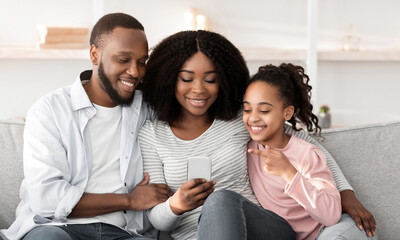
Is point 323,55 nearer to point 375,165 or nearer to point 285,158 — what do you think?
point 375,165

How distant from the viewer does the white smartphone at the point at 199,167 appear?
1.75 metres

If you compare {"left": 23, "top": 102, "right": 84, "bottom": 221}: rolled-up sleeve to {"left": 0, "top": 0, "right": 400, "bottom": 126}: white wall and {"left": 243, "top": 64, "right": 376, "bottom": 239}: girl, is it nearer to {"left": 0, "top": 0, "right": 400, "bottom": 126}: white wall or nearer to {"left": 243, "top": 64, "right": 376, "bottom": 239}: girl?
{"left": 243, "top": 64, "right": 376, "bottom": 239}: girl

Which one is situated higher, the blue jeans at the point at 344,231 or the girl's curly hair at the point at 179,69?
the girl's curly hair at the point at 179,69

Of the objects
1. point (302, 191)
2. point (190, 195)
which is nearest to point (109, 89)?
point (190, 195)

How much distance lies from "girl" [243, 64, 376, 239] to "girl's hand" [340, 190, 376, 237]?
0.02 m

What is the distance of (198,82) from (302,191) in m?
0.51

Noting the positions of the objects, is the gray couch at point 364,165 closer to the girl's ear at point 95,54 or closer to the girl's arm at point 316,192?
the girl's arm at point 316,192

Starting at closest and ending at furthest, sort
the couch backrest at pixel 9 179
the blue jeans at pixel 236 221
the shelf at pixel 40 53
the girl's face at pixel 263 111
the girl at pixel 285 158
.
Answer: the blue jeans at pixel 236 221 < the girl at pixel 285 158 < the girl's face at pixel 263 111 < the couch backrest at pixel 9 179 < the shelf at pixel 40 53

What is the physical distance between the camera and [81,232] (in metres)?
1.70

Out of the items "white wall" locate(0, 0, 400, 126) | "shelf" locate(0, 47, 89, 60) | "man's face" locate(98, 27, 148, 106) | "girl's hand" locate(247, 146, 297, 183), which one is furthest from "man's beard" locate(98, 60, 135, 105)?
"white wall" locate(0, 0, 400, 126)

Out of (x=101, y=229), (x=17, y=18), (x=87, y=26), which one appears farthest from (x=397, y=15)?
(x=101, y=229)

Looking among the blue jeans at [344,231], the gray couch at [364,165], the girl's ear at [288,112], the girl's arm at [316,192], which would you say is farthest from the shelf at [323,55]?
the blue jeans at [344,231]

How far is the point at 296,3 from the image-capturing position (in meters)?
3.96

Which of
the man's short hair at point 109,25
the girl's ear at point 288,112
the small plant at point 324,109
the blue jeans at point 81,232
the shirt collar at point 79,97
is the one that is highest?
the man's short hair at point 109,25
